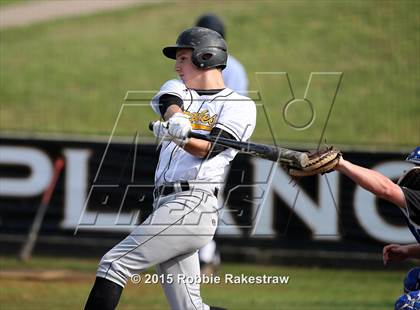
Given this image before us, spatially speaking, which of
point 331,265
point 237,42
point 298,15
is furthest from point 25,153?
point 298,15

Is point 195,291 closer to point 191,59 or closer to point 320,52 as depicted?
point 191,59

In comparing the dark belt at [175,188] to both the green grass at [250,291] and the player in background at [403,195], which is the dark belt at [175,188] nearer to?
the player in background at [403,195]

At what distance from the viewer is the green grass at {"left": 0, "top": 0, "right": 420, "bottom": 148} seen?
54.7 ft

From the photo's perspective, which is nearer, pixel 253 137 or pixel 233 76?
pixel 233 76

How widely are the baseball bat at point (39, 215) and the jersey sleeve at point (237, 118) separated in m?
6.01

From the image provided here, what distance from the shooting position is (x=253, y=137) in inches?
520

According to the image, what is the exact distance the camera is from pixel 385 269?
→ 11578mm

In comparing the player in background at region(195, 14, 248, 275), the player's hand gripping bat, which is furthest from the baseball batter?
the player in background at region(195, 14, 248, 275)

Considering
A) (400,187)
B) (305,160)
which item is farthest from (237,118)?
(400,187)

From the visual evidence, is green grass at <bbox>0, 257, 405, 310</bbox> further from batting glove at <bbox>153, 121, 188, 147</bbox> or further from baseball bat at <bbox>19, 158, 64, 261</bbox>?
batting glove at <bbox>153, 121, 188, 147</bbox>

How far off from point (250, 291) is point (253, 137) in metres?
3.48

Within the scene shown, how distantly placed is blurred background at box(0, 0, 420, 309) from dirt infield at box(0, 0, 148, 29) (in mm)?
55

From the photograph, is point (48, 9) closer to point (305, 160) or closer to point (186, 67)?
point (186, 67)

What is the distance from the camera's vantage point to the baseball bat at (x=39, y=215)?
11.6 metres
